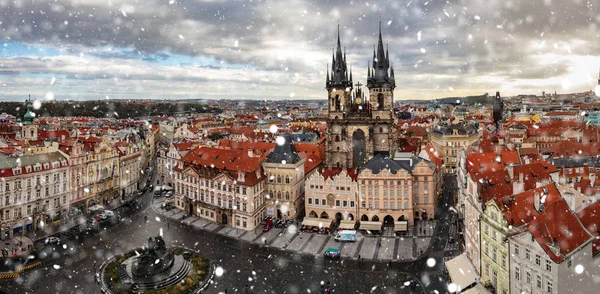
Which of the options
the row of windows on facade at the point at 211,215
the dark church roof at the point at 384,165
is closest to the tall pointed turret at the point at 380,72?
the dark church roof at the point at 384,165

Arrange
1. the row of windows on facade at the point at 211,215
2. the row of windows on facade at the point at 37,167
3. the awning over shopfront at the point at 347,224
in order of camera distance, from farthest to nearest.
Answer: the row of windows on facade at the point at 211,215
the awning over shopfront at the point at 347,224
the row of windows on facade at the point at 37,167

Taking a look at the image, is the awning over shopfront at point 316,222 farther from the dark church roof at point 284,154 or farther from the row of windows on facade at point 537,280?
the row of windows on facade at point 537,280

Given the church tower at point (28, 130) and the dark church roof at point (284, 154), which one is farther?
the church tower at point (28, 130)

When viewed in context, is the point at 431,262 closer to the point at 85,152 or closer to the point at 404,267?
the point at 404,267

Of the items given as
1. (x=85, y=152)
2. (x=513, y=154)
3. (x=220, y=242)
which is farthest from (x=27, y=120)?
(x=513, y=154)

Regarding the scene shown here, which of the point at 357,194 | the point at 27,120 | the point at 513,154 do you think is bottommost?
the point at 357,194

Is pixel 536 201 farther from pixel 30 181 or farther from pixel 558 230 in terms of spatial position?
pixel 30 181

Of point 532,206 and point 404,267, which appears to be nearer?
point 532,206
